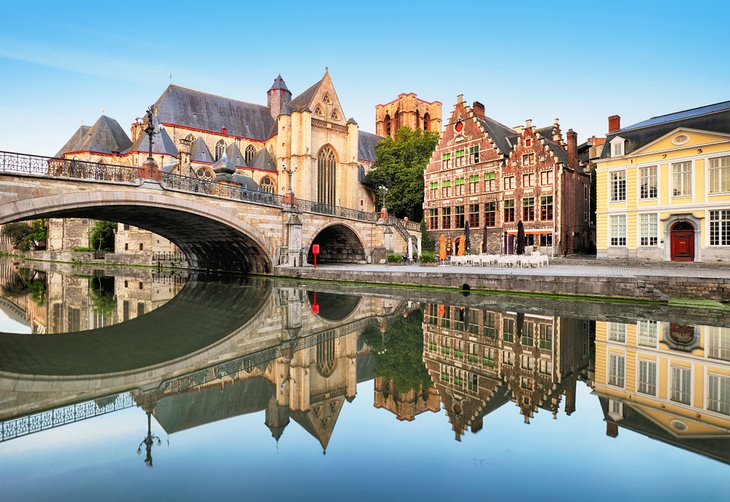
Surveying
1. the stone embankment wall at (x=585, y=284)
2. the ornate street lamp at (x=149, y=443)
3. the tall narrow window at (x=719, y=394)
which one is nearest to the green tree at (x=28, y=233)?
the stone embankment wall at (x=585, y=284)

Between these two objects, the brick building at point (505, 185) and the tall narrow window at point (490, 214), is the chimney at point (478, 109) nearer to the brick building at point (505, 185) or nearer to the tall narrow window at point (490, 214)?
the brick building at point (505, 185)

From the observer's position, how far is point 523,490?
343 centimetres

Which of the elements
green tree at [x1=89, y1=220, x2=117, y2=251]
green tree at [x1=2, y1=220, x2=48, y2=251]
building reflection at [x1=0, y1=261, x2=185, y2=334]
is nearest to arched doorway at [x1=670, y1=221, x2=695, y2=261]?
building reflection at [x1=0, y1=261, x2=185, y2=334]

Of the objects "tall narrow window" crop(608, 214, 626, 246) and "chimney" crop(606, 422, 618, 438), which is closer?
"chimney" crop(606, 422, 618, 438)

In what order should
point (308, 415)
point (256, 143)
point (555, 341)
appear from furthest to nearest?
point (256, 143), point (555, 341), point (308, 415)

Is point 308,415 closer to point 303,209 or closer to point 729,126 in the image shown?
point 303,209

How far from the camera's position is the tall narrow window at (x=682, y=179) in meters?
21.8

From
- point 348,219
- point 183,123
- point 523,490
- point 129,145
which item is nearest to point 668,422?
point 523,490

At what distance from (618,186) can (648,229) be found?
2.88 meters

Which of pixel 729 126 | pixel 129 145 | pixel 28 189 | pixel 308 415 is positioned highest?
pixel 129 145

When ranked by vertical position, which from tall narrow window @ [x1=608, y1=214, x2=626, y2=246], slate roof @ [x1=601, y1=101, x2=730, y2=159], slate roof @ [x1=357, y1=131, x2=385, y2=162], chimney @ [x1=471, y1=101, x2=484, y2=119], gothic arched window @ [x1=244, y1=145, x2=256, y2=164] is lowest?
tall narrow window @ [x1=608, y1=214, x2=626, y2=246]

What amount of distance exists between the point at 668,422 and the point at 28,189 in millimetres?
18098

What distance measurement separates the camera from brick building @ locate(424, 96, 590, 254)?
95.8 feet

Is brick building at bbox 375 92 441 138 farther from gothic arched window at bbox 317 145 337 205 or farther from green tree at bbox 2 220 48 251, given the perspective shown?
green tree at bbox 2 220 48 251
